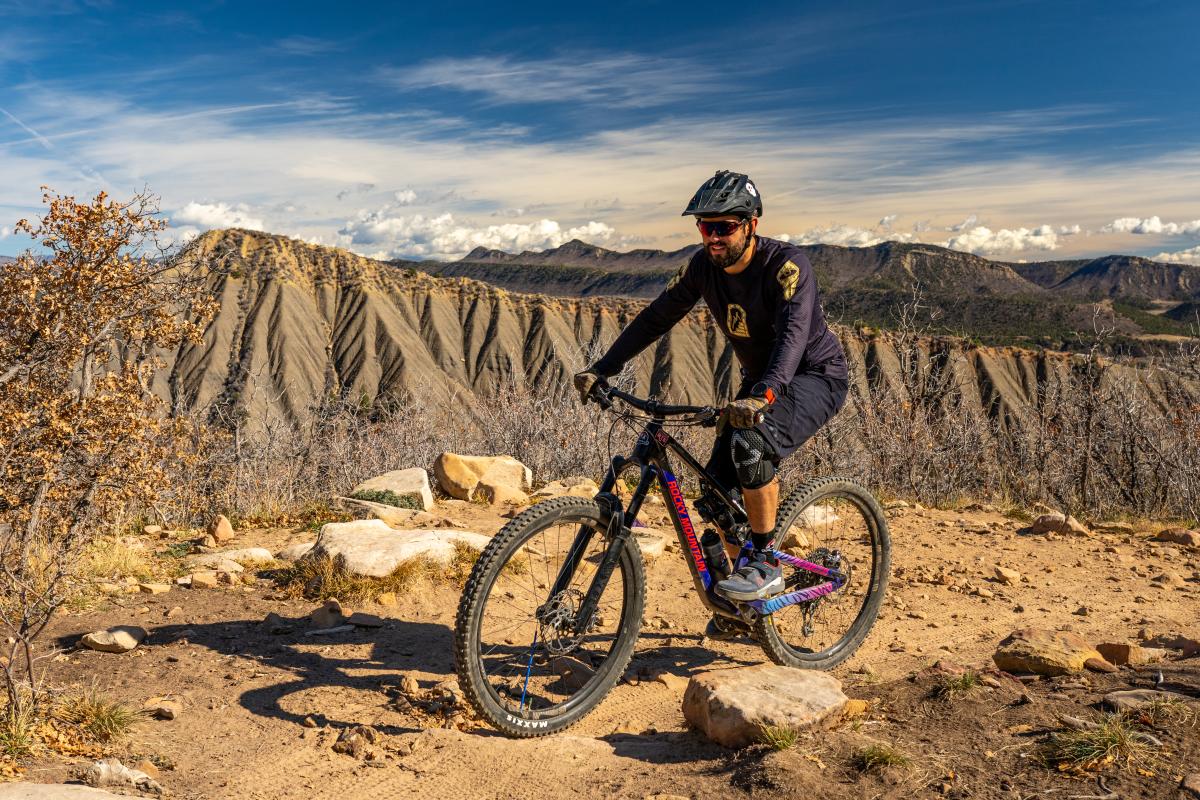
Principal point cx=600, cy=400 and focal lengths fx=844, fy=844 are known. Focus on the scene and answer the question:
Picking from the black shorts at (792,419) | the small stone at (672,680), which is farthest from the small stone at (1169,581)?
the small stone at (672,680)

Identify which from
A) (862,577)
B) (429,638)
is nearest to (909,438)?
(862,577)

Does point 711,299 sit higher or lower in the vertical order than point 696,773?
higher

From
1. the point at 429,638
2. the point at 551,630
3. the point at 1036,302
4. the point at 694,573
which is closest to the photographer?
the point at 551,630

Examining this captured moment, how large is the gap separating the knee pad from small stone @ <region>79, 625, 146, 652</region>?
3.64 meters

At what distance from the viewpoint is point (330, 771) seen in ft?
11.8

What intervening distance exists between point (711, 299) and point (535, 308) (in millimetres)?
113051

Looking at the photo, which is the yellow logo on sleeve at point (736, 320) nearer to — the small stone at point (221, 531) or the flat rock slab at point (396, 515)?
the flat rock slab at point (396, 515)

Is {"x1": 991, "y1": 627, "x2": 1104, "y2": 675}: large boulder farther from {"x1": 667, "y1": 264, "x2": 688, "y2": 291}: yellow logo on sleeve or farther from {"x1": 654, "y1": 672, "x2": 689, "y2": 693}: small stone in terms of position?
{"x1": 667, "y1": 264, "x2": 688, "y2": 291}: yellow logo on sleeve

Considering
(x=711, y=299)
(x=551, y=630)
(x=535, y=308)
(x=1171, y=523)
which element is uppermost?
(x=535, y=308)

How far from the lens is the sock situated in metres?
4.36

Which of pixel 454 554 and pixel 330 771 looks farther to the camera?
pixel 454 554

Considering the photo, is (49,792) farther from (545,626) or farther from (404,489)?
(404,489)

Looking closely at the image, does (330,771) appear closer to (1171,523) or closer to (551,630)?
(551,630)

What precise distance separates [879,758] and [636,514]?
147 cm
